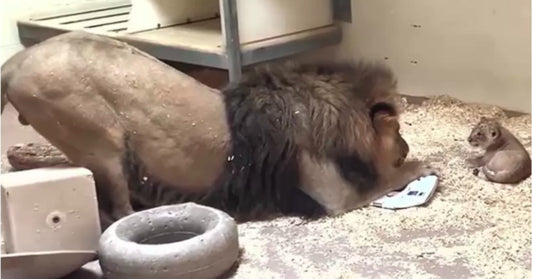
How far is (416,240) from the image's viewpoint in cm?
214

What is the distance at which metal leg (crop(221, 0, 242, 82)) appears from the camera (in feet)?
10.0

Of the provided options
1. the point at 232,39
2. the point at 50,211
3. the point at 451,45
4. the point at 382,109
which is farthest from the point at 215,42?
the point at 50,211

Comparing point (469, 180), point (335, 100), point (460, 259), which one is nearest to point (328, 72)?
point (335, 100)

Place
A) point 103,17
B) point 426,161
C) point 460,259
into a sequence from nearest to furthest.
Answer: point 460,259
point 426,161
point 103,17

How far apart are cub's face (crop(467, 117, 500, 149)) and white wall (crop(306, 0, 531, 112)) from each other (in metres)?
0.58

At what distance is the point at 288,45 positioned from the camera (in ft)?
10.8

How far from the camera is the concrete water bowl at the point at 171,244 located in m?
1.88

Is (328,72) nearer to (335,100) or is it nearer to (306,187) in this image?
(335,100)

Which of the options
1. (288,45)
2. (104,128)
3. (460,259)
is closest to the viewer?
(460,259)

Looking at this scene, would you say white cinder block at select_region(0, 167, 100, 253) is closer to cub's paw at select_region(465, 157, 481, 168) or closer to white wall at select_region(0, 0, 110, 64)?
cub's paw at select_region(465, 157, 481, 168)

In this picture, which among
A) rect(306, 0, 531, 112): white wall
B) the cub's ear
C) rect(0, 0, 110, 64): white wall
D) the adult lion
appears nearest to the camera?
the adult lion

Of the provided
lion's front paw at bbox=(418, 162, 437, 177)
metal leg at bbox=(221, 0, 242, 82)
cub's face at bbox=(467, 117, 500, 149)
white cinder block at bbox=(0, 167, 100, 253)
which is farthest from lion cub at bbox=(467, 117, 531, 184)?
Answer: white cinder block at bbox=(0, 167, 100, 253)

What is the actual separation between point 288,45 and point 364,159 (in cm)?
105

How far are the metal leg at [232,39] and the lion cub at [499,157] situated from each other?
2.78 feet
